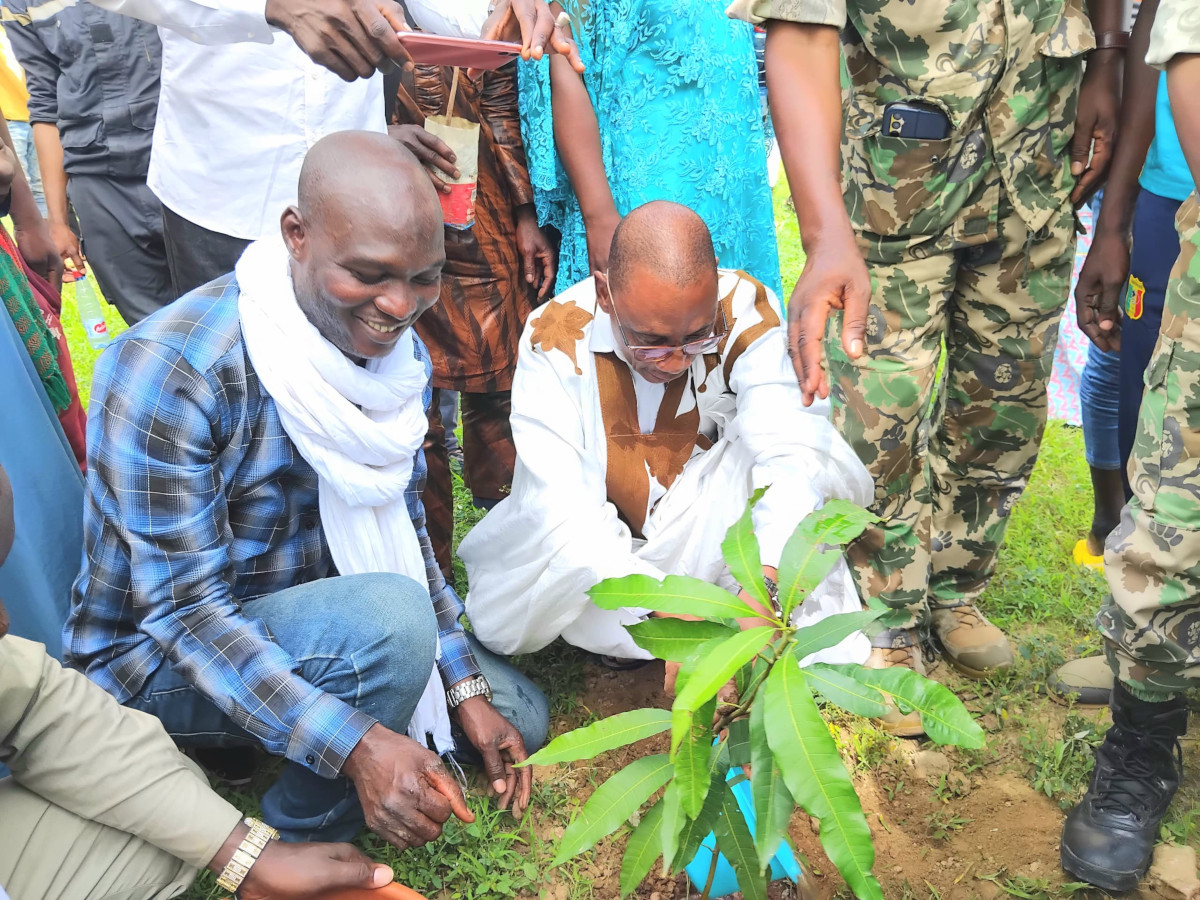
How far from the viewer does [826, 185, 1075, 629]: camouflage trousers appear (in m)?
2.27

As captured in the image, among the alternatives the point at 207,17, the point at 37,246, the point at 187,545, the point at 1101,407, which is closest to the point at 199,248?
the point at 37,246

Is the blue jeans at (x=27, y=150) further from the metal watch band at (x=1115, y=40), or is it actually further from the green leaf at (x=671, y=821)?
the green leaf at (x=671, y=821)

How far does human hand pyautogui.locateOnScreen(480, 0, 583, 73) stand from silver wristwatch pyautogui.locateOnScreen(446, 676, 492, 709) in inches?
53.4

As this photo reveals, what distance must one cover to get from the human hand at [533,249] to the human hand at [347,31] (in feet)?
2.64

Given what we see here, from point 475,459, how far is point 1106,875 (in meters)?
1.86

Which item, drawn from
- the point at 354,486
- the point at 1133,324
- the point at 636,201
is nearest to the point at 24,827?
the point at 354,486

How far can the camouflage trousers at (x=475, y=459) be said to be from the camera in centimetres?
283

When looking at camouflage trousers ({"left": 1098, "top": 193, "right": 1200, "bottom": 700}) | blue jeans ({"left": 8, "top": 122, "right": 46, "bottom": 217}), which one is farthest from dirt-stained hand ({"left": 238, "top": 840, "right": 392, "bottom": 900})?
blue jeans ({"left": 8, "top": 122, "right": 46, "bottom": 217})

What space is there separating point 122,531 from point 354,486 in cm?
41

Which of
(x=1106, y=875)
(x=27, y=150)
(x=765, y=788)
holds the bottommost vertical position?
(x=1106, y=875)

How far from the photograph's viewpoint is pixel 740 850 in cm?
140

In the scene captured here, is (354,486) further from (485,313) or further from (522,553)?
(485,313)

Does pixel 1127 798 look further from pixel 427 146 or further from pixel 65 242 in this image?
pixel 65 242

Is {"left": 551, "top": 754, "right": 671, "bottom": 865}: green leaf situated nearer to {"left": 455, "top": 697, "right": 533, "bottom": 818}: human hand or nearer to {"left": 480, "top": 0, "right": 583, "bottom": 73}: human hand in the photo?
{"left": 455, "top": 697, "right": 533, "bottom": 818}: human hand
